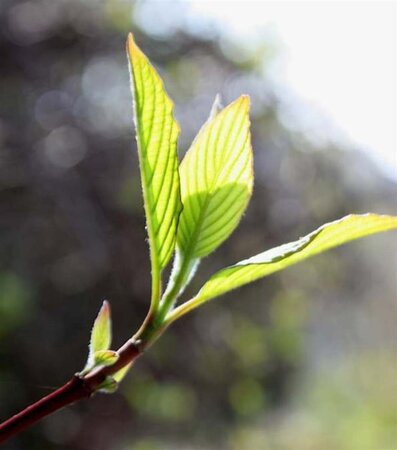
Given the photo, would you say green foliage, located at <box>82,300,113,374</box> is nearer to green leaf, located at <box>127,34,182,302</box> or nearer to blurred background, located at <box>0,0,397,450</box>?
green leaf, located at <box>127,34,182,302</box>

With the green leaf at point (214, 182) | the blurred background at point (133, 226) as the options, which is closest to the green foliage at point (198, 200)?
the green leaf at point (214, 182)

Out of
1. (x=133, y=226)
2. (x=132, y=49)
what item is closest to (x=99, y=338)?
(x=132, y=49)

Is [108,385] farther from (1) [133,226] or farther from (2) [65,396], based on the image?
(1) [133,226]

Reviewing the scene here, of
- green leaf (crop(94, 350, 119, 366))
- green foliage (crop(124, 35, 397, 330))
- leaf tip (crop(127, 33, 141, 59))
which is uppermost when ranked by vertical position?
leaf tip (crop(127, 33, 141, 59))

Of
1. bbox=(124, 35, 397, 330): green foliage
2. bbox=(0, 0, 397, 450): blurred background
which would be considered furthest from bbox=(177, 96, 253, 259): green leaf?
bbox=(0, 0, 397, 450): blurred background

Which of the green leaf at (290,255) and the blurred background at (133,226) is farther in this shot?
the blurred background at (133,226)

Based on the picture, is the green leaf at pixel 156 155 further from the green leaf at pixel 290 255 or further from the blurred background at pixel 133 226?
the blurred background at pixel 133 226

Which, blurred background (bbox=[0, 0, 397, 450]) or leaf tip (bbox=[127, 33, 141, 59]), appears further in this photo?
blurred background (bbox=[0, 0, 397, 450])

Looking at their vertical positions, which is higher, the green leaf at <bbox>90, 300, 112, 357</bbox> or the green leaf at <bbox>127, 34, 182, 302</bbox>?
the green leaf at <bbox>127, 34, 182, 302</bbox>
